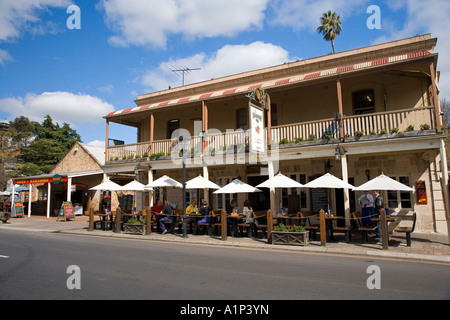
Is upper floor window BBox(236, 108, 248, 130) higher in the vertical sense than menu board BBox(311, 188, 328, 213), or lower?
higher

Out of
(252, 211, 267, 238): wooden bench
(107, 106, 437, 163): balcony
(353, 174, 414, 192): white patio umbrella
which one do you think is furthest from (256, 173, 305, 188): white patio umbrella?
(353, 174, 414, 192): white patio umbrella

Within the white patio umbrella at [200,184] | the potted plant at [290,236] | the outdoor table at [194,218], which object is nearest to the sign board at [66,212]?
the outdoor table at [194,218]

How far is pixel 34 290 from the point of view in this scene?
5.34 m

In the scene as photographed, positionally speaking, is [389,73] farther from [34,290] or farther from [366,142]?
[34,290]

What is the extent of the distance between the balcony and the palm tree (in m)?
19.5

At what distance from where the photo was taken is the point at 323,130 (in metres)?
13.2

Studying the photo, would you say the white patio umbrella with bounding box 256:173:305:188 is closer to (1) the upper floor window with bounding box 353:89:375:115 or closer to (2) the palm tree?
(1) the upper floor window with bounding box 353:89:375:115

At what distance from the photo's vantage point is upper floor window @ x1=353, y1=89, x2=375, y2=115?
1441 cm

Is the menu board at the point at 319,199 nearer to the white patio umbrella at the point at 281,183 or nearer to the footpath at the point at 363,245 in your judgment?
the footpath at the point at 363,245

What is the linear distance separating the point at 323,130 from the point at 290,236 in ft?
17.1

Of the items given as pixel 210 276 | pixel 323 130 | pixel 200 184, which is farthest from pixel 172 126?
pixel 210 276

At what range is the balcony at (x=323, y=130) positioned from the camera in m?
11.6

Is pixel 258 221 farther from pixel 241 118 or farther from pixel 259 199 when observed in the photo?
pixel 241 118

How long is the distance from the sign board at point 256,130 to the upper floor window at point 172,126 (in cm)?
770
